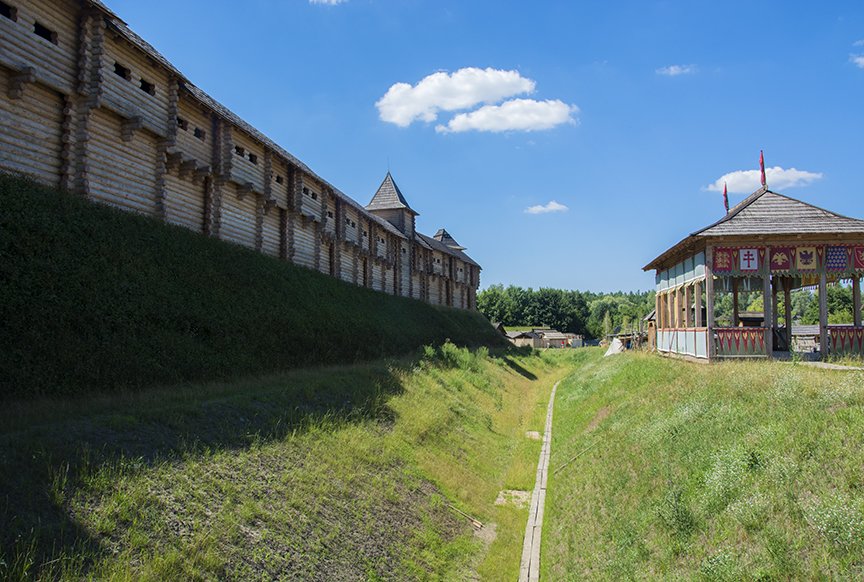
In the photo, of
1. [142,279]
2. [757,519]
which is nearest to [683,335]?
[757,519]

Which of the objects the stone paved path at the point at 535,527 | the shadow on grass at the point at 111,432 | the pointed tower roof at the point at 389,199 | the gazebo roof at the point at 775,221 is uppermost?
the pointed tower roof at the point at 389,199

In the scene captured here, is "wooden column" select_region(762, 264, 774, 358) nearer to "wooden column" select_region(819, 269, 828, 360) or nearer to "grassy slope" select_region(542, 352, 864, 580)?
"wooden column" select_region(819, 269, 828, 360)

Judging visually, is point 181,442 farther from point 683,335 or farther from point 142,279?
point 683,335

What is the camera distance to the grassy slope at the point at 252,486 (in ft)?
19.0

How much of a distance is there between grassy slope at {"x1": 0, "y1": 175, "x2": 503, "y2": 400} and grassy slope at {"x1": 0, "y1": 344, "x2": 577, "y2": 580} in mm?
1145

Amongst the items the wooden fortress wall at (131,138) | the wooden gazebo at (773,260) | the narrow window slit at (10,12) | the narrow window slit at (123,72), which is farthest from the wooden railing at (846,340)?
the narrow window slit at (10,12)

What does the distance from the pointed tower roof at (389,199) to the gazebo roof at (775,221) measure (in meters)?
28.2

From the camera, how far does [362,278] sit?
34781 millimetres

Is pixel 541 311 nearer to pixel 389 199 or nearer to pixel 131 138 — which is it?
pixel 389 199

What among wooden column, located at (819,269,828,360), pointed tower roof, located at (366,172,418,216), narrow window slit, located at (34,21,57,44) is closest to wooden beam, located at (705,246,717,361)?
wooden column, located at (819,269,828,360)

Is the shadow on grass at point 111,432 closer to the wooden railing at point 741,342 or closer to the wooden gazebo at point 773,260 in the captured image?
the wooden railing at point 741,342

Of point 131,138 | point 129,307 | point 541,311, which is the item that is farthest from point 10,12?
point 541,311

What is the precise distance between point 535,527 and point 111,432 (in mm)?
8668

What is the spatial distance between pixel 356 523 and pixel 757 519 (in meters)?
5.98
